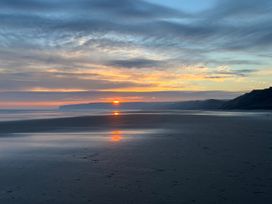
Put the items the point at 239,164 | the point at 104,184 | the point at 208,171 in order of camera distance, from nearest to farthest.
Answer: the point at 104,184
the point at 208,171
the point at 239,164

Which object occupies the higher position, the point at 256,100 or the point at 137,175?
the point at 256,100

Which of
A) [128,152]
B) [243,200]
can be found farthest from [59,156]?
[243,200]

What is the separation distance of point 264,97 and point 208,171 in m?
157

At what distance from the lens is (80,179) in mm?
11297

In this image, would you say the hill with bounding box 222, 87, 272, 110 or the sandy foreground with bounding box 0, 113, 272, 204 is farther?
the hill with bounding box 222, 87, 272, 110

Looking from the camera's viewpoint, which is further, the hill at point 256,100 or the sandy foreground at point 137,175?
the hill at point 256,100

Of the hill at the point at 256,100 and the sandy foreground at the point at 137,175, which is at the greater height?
the hill at the point at 256,100

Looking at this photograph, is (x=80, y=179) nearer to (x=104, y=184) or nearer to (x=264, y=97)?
(x=104, y=184)

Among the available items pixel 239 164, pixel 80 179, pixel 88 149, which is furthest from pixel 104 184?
pixel 88 149

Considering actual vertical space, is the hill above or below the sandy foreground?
above

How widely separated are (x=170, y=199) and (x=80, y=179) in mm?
3774

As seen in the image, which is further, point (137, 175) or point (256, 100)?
point (256, 100)

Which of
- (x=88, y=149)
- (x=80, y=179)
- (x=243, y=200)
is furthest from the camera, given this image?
(x=88, y=149)

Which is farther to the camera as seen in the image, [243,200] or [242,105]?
[242,105]
